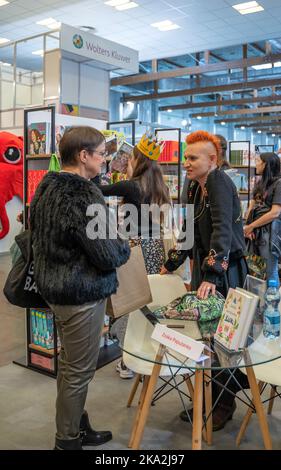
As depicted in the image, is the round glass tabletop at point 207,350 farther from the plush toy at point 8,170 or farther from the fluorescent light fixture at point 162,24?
the fluorescent light fixture at point 162,24

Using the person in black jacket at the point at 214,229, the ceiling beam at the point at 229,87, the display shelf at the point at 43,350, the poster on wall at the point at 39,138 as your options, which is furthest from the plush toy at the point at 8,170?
the person in black jacket at the point at 214,229

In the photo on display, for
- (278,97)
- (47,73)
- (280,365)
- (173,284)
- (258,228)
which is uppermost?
(278,97)

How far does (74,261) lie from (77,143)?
19.2 inches

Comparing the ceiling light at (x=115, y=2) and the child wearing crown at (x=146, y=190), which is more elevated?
the ceiling light at (x=115, y=2)

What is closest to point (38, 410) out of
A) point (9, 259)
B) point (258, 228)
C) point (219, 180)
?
point (219, 180)

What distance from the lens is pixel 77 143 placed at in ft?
6.15

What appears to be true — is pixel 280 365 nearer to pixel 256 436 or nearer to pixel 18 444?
pixel 256 436

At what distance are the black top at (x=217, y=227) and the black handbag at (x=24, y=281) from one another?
0.78 metres

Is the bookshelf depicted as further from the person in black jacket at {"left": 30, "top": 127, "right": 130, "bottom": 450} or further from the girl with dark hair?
the person in black jacket at {"left": 30, "top": 127, "right": 130, "bottom": 450}

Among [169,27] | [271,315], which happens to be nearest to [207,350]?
[271,315]

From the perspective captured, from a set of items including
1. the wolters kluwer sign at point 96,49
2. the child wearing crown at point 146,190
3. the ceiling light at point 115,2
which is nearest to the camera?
the child wearing crown at point 146,190

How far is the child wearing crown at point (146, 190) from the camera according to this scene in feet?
8.78

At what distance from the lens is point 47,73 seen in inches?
267

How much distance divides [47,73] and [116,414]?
220 inches
